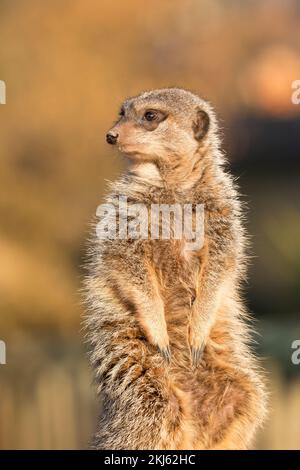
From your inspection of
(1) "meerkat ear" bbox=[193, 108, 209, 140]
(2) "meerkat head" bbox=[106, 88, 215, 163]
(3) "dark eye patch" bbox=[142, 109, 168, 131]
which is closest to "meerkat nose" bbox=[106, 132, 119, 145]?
(2) "meerkat head" bbox=[106, 88, 215, 163]

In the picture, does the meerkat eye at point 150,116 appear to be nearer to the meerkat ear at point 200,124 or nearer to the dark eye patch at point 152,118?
the dark eye patch at point 152,118

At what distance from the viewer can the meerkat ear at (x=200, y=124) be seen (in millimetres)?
2732

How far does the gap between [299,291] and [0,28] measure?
10.5ft

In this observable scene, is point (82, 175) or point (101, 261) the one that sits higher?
point (82, 175)

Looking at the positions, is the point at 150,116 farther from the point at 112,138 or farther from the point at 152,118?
the point at 112,138

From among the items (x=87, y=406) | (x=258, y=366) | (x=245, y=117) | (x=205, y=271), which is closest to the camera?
(x=205, y=271)

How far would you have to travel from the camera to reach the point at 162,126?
2.64 meters

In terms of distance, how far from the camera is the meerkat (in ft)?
8.20

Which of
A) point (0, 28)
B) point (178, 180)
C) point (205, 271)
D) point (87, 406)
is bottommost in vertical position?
point (87, 406)

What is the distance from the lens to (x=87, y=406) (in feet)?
19.7

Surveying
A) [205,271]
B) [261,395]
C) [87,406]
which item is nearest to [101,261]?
[205,271]

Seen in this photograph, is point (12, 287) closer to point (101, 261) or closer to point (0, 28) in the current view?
point (0, 28)

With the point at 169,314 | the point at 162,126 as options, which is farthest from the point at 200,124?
the point at 169,314

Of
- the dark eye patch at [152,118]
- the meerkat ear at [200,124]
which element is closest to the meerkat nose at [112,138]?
the dark eye patch at [152,118]
